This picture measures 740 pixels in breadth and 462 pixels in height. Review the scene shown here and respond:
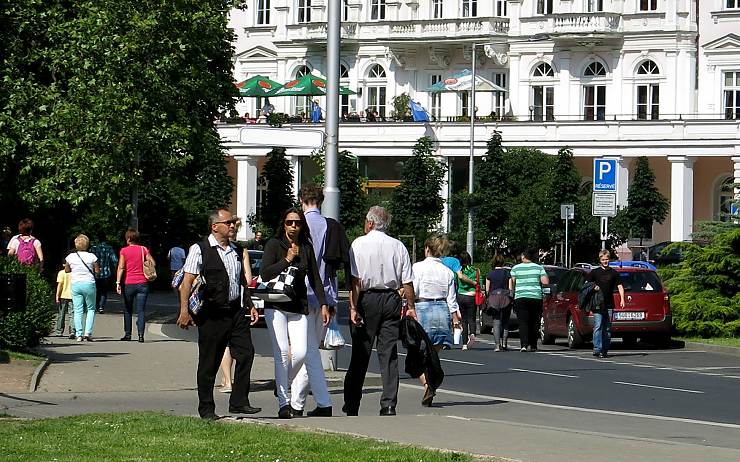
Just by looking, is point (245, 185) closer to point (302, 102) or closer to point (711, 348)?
point (302, 102)

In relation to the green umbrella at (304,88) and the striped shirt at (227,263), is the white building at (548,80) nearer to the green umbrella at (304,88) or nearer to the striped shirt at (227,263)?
the green umbrella at (304,88)

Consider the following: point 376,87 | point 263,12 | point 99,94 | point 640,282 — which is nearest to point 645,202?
point 376,87

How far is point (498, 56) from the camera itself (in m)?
96.4

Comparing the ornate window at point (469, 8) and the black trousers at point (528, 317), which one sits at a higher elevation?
the ornate window at point (469, 8)

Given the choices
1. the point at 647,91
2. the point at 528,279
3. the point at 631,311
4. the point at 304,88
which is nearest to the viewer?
the point at 528,279

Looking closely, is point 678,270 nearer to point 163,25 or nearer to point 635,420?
point 163,25

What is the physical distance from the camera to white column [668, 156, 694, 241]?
87625 mm

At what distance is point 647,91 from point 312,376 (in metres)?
79.7

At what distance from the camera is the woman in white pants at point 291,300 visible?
15.2 meters

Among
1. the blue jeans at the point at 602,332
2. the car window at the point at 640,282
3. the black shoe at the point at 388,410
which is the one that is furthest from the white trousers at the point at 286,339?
the car window at the point at 640,282

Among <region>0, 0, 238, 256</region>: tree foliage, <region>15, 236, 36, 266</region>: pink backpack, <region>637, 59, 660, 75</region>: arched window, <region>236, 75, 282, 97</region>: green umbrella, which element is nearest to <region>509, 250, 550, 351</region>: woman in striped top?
<region>15, 236, 36, 266</region>: pink backpack

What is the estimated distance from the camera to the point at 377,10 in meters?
101

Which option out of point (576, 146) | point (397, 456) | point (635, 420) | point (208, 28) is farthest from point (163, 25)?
point (576, 146)

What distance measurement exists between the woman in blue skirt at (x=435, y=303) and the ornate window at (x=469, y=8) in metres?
79.1
